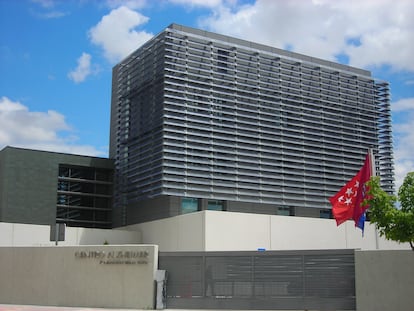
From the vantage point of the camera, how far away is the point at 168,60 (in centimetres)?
4594

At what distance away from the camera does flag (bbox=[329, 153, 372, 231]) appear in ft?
80.4

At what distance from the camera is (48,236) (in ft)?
144

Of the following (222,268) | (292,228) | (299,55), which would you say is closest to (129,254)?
(222,268)

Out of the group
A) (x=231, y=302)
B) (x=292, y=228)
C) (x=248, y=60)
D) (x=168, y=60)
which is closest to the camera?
(x=231, y=302)

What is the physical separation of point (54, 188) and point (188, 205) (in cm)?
1285

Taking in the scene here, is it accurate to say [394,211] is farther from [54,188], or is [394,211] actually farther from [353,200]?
[54,188]

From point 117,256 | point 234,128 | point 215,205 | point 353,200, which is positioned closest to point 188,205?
point 215,205

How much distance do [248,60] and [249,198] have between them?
39.1ft

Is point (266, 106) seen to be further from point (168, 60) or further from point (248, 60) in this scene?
point (168, 60)

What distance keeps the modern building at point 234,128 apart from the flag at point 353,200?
798 inches

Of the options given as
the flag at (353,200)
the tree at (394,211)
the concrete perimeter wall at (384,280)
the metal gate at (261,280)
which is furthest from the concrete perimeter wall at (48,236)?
the tree at (394,211)

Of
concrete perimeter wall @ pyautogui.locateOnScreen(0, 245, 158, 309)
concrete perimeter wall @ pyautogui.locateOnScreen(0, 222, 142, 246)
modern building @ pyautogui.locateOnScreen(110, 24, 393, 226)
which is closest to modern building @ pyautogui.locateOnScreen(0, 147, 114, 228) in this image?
modern building @ pyautogui.locateOnScreen(110, 24, 393, 226)

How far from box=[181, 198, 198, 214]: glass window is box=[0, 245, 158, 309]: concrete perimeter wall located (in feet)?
62.2

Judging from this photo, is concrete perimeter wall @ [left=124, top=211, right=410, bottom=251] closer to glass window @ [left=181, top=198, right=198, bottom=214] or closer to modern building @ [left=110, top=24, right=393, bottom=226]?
glass window @ [left=181, top=198, right=198, bottom=214]
